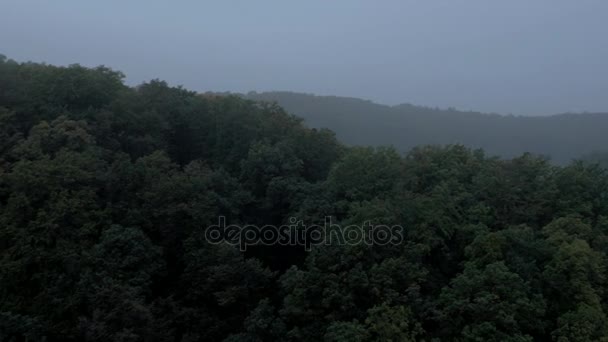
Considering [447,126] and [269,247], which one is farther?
[447,126]

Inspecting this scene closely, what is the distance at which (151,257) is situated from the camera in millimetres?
15430

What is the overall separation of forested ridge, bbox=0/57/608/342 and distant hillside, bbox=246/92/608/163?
5606 cm

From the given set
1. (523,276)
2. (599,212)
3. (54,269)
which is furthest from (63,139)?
(599,212)

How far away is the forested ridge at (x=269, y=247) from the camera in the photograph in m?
12.6

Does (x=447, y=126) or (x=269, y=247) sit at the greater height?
(x=447, y=126)

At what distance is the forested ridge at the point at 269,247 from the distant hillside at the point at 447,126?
2207 inches

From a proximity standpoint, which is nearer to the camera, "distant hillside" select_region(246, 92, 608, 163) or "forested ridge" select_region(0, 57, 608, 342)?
"forested ridge" select_region(0, 57, 608, 342)

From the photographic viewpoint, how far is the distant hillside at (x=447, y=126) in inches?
3159

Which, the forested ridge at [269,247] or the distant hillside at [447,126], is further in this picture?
the distant hillside at [447,126]

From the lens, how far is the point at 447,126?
89.7 meters

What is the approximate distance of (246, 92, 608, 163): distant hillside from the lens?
263 ft

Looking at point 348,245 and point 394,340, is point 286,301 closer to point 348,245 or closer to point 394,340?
point 348,245

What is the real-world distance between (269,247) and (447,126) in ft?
249

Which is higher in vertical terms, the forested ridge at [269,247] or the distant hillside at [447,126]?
the distant hillside at [447,126]
